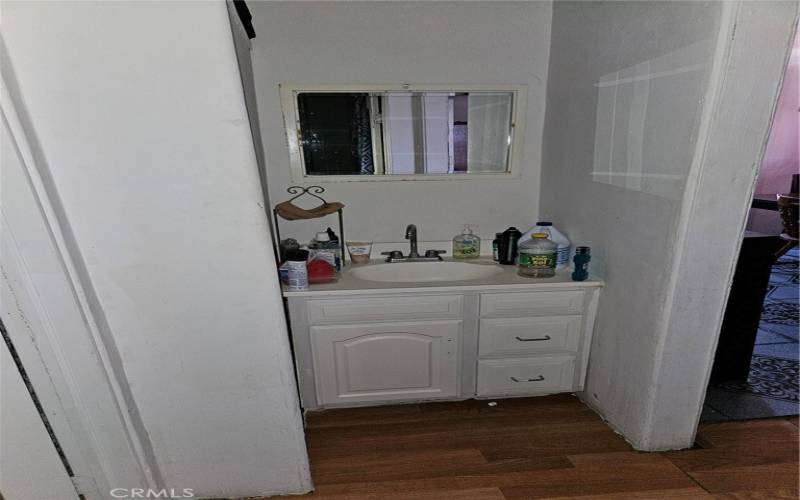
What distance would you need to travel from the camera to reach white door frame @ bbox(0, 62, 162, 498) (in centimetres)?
83

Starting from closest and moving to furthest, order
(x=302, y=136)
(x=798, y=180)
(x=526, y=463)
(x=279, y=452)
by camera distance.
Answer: (x=279, y=452), (x=526, y=463), (x=302, y=136), (x=798, y=180)

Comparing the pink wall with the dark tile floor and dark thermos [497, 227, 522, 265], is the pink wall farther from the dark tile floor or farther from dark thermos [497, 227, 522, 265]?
dark thermos [497, 227, 522, 265]

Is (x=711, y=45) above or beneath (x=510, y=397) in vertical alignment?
above

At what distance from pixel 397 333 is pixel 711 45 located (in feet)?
4.58

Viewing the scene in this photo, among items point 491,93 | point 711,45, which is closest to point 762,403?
point 711,45

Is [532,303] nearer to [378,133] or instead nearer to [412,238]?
[412,238]

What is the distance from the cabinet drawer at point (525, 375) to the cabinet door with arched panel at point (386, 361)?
0.48 ft

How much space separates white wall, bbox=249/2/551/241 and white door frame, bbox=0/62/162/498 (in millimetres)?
1013

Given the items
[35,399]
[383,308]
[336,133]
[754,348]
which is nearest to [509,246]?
[383,308]

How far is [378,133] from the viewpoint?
Result: 1.84m

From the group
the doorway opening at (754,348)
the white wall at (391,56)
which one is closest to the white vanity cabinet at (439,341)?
the white wall at (391,56)

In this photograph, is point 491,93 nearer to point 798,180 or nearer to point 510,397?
point 510,397

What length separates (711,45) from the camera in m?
1.01

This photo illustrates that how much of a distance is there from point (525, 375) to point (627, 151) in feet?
3.38
